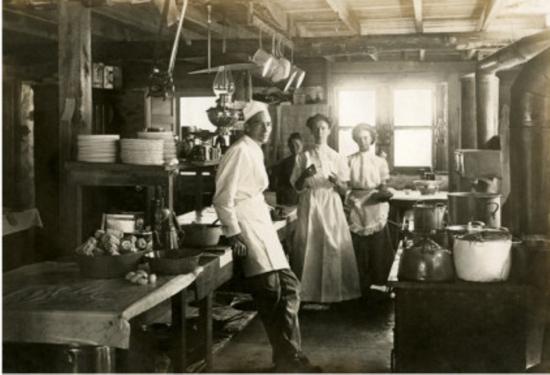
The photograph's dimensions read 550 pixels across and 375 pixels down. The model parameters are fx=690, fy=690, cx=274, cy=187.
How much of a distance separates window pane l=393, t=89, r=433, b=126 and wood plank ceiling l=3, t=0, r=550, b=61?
6.31ft

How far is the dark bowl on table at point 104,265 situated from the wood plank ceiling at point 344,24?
304cm

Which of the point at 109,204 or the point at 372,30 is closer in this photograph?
the point at 372,30

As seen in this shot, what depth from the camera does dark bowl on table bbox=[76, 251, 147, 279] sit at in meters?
3.66

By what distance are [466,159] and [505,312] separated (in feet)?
7.79

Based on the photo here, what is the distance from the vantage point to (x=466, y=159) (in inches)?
233

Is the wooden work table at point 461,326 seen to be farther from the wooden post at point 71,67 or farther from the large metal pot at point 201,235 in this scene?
the wooden post at point 71,67

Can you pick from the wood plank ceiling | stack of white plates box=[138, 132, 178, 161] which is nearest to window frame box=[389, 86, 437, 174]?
the wood plank ceiling

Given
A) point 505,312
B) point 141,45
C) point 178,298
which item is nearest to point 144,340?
point 178,298

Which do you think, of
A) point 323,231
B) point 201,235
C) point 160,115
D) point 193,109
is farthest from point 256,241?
point 193,109

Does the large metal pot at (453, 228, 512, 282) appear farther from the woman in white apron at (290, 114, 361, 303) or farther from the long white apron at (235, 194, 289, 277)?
the woman in white apron at (290, 114, 361, 303)

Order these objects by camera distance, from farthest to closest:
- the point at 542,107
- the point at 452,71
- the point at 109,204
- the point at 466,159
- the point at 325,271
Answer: the point at 452,71 < the point at 109,204 < the point at 325,271 < the point at 466,159 < the point at 542,107

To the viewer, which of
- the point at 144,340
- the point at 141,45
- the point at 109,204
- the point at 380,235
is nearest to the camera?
the point at 144,340

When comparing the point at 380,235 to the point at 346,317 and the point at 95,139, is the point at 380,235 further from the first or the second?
the point at 95,139

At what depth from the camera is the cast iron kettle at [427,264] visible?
3.79 meters
